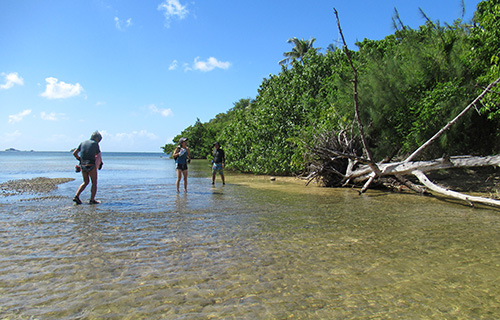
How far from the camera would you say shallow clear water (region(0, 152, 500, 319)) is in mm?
3117

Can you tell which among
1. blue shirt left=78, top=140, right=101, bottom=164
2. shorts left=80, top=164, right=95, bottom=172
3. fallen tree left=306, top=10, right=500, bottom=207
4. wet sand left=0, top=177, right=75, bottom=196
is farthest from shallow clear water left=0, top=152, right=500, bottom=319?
wet sand left=0, top=177, right=75, bottom=196

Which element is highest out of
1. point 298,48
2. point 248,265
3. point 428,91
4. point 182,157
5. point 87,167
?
point 298,48

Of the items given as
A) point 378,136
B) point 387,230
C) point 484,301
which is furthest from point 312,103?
point 484,301

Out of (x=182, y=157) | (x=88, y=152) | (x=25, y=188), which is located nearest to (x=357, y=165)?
(x=182, y=157)

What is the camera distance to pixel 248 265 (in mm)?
4219

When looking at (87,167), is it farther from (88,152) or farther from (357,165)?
(357,165)

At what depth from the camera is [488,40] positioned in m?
10.6

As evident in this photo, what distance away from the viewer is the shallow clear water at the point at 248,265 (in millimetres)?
3117

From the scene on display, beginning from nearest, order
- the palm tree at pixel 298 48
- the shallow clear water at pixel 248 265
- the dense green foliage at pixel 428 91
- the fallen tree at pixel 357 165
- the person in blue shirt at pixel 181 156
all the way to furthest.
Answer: the shallow clear water at pixel 248 265, the fallen tree at pixel 357 165, the dense green foliage at pixel 428 91, the person in blue shirt at pixel 181 156, the palm tree at pixel 298 48

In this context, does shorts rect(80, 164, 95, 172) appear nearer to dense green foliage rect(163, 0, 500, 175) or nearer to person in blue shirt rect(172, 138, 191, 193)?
person in blue shirt rect(172, 138, 191, 193)

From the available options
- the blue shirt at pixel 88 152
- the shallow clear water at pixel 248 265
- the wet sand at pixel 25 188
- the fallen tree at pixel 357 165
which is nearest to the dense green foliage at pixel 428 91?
the fallen tree at pixel 357 165

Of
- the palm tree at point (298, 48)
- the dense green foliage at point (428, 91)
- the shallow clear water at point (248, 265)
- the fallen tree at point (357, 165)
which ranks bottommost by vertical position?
the shallow clear water at point (248, 265)

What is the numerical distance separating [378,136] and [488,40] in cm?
515

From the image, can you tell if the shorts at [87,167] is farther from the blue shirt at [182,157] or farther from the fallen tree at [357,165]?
the fallen tree at [357,165]
